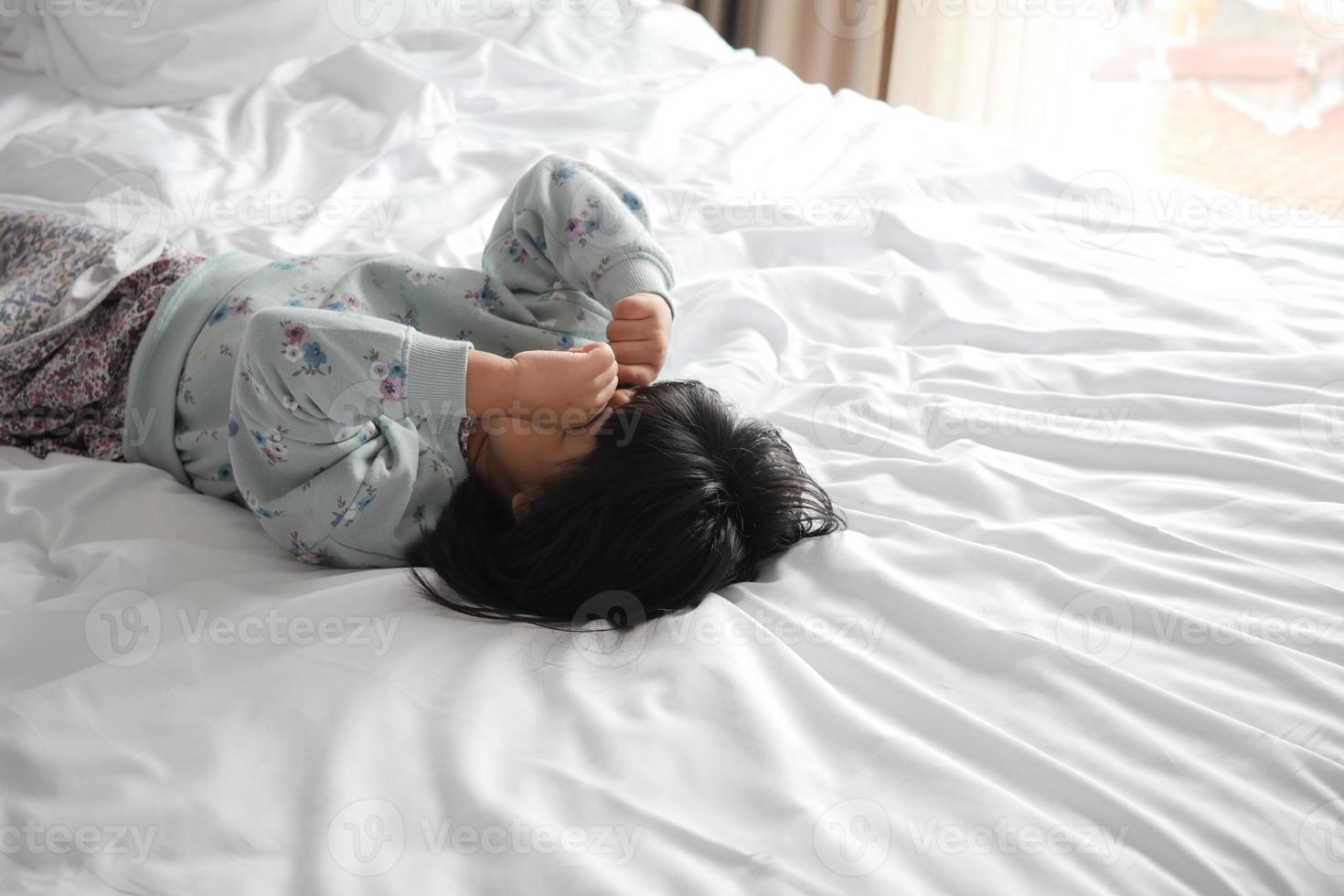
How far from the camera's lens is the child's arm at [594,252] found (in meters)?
1.02

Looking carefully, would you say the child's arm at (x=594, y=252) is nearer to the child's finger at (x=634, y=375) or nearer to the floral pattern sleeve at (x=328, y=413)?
the child's finger at (x=634, y=375)

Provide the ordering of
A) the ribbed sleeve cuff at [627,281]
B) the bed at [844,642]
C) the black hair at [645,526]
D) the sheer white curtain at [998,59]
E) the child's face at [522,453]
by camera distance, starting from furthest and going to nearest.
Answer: the sheer white curtain at [998,59] < the ribbed sleeve cuff at [627,281] < the child's face at [522,453] < the black hair at [645,526] < the bed at [844,642]

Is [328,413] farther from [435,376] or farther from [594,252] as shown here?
[594,252]

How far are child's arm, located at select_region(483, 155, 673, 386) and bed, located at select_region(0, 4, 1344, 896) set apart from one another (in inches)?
4.4

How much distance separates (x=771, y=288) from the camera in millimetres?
1278

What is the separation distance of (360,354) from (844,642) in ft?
1.51

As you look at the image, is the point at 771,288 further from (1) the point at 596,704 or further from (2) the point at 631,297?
(1) the point at 596,704

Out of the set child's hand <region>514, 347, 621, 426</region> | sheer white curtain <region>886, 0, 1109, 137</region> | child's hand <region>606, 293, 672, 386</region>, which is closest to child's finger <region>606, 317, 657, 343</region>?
child's hand <region>606, 293, 672, 386</region>

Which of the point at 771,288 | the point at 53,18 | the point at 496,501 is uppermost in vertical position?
the point at 53,18

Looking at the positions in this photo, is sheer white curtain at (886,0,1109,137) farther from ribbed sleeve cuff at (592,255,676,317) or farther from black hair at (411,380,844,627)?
black hair at (411,380,844,627)

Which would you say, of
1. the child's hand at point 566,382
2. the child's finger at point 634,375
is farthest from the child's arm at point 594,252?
the child's hand at point 566,382

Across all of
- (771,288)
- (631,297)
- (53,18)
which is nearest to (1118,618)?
(631,297)

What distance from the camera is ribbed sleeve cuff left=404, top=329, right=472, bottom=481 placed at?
888 mm

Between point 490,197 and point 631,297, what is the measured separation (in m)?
0.52
